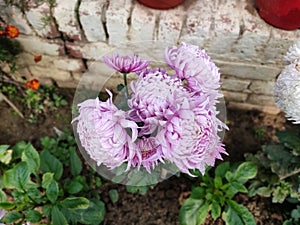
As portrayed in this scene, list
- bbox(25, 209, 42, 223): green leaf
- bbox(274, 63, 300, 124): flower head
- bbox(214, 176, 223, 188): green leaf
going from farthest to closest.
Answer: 1. bbox(214, 176, 223, 188): green leaf
2. bbox(25, 209, 42, 223): green leaf
3. bbox(274, 63, 300, 124): flower head

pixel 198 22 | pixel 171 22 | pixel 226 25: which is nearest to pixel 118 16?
pixel 171 22

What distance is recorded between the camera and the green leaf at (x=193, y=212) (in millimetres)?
1691

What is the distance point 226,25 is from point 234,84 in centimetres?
41

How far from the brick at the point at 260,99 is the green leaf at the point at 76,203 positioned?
0.96m

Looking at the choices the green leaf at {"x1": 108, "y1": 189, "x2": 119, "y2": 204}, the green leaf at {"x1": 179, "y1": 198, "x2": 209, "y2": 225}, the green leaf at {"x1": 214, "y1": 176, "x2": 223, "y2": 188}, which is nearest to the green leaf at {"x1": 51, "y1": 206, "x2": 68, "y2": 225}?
the green leaf at {"x1": 108, "y1": 189, "x2": 119, "y2": 204}

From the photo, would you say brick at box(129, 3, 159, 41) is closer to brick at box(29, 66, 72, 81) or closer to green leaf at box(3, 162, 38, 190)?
brick at box(29, 66, 72, 81)

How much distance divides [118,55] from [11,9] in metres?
0.77

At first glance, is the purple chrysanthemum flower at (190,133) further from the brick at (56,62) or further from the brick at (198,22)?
the brick at (56,62)

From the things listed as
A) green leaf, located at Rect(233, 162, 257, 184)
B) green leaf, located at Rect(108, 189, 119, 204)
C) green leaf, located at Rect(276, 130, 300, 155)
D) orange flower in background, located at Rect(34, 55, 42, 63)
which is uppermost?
orange flower in background, located at Rect(34, 55, 42, 63)

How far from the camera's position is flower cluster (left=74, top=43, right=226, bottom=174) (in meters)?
0.93

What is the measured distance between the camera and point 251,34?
1.61m

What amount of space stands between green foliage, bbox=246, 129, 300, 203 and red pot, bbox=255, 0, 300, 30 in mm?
418

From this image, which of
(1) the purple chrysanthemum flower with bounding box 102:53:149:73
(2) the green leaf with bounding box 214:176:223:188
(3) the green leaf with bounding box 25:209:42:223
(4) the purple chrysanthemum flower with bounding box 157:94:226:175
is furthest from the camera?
A: (2) the green leaf with bounding box 214:176:223:188

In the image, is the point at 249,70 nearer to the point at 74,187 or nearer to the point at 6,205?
the point at 74,187
